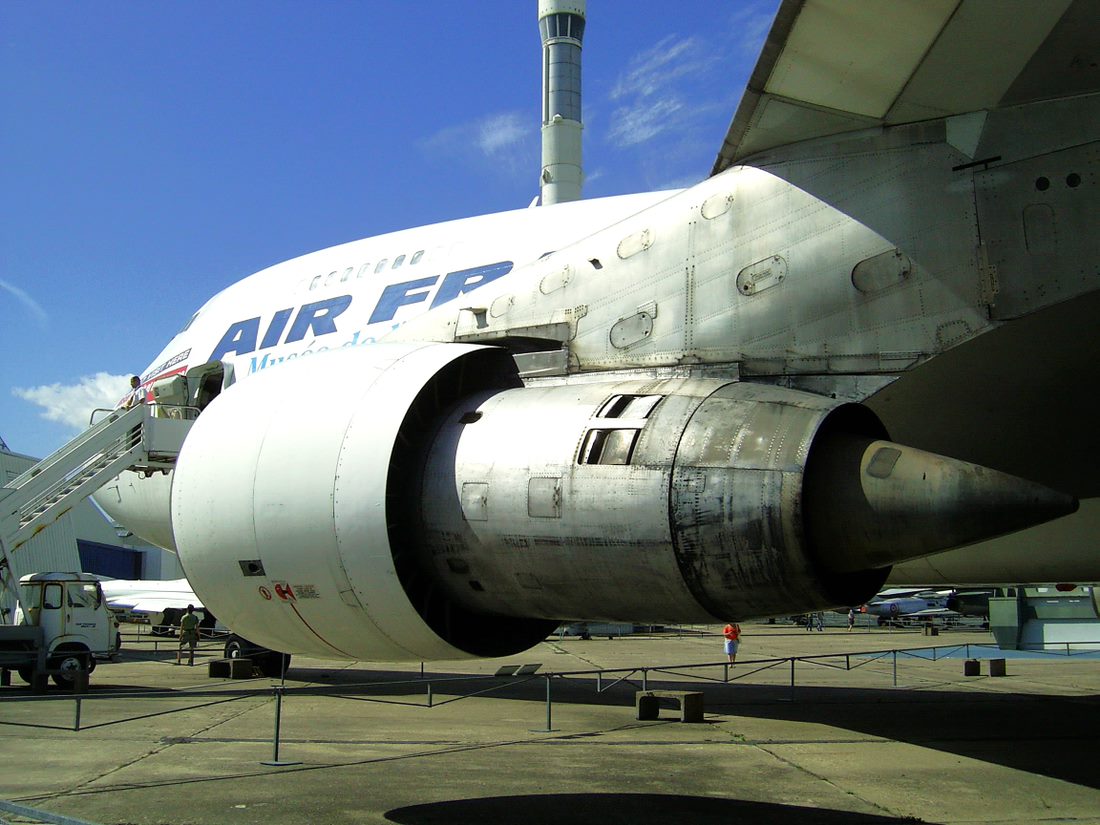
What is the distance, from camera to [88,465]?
1745 cm

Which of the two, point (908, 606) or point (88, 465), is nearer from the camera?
point (88, 465)

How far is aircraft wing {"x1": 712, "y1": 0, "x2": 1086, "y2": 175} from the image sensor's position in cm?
568

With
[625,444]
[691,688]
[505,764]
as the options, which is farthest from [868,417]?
[691,688]

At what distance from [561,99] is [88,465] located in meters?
61.3

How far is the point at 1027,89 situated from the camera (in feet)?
20.5

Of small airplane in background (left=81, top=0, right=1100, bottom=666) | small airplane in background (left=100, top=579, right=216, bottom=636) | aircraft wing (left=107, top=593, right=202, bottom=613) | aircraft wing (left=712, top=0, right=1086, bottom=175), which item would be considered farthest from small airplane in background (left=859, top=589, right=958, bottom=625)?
aircraft wing (left=712, top=0, right=1086, bottom=175)

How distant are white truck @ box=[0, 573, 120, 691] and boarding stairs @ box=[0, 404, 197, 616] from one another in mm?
815

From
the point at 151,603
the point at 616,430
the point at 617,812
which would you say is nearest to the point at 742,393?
the point at 616,430

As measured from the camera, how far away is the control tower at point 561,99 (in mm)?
68688

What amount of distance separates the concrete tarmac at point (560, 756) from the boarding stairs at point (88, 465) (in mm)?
2818

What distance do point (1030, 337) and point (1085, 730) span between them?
25.0ft

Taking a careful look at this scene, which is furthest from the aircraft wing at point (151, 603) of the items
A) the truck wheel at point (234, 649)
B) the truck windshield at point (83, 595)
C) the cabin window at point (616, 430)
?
the cabin window at point (616, 430)

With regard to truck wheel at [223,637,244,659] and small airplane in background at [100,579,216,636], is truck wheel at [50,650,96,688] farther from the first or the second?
small airplane in background at [100,579,216,636]

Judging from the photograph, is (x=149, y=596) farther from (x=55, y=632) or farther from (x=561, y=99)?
(x=561, y=99)
